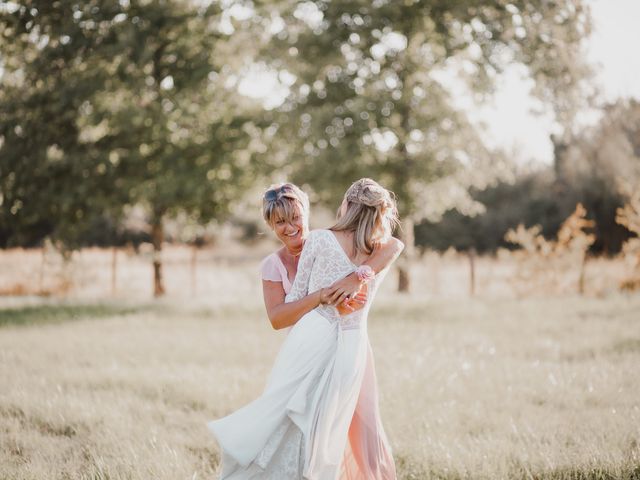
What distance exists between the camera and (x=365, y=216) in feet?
10.4

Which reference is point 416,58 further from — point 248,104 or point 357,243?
point 357,243

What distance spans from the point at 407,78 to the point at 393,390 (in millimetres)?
10949

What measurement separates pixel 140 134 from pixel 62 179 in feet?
7.84

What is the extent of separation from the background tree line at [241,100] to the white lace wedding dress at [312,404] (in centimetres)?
1141

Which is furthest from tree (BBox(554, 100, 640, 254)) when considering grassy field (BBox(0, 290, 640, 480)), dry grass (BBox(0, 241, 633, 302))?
grassy field (BBox(0, 290, 640, 480))

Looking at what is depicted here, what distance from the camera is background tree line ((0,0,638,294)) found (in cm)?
1480

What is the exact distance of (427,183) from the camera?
15562 millimetres

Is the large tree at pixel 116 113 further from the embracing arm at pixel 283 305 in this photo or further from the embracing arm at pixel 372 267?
the embracing arm at pixel 372 267

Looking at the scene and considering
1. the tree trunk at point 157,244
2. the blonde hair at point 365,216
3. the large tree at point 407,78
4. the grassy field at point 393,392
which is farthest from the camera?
the tree trunk at point 157,244

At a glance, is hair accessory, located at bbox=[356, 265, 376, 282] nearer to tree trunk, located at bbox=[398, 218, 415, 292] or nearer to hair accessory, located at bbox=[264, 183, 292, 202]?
hair accessory, located at bbox=[264, 183, 292, 202]

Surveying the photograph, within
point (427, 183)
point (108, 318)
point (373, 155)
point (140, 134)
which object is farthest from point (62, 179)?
point (427, 183)

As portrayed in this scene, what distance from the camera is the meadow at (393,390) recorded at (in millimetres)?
4512

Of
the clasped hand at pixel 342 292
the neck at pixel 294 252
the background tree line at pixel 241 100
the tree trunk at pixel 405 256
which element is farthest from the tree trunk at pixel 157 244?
the clasped hand at pixel 342 292

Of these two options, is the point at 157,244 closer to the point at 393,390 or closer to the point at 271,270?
the point at 393,390
